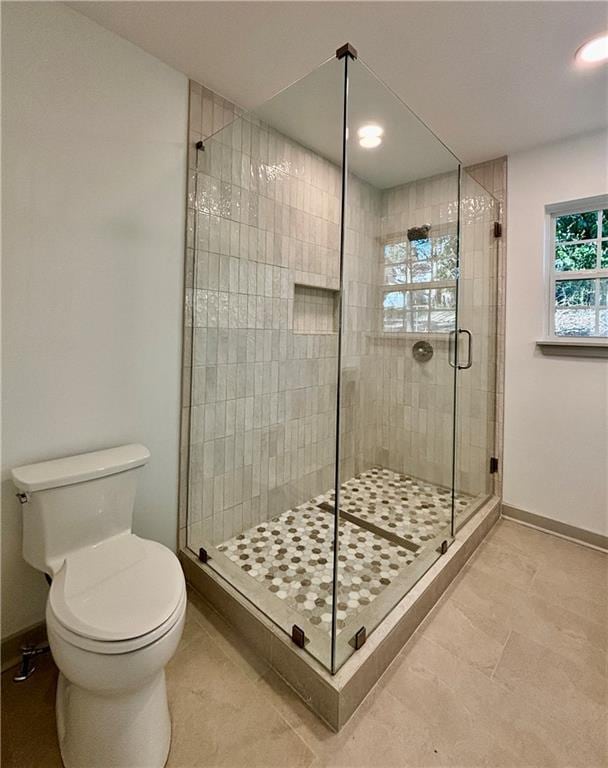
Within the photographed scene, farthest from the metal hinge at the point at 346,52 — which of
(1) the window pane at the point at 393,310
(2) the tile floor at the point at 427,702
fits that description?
(2) the tile floor at the point at 427,702

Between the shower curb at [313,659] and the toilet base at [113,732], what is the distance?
1.39 ft

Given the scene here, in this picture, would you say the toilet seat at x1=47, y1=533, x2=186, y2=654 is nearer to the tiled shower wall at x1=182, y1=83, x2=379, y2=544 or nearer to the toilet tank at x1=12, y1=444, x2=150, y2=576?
the toilet tank at x1=12, y1=444, x2=150, y2=576

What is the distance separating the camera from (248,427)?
206 centimetres

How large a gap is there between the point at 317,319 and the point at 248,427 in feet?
2.79

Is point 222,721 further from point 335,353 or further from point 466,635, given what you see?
point 335,353

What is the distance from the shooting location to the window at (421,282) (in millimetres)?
2480

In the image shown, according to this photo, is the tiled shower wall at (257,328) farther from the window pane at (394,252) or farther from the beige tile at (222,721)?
the beige tile at (222,721)

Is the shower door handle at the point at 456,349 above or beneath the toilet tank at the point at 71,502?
above

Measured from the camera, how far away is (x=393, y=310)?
2771 mm

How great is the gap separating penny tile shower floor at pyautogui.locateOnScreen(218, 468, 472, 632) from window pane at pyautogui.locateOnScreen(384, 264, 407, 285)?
148cm

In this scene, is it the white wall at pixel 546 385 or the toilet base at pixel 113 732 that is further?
the white wall at pixel 546 385

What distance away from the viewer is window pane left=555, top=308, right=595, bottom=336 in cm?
224

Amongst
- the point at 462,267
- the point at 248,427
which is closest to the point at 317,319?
the point at 248,427

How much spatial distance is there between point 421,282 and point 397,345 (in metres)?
0.48
